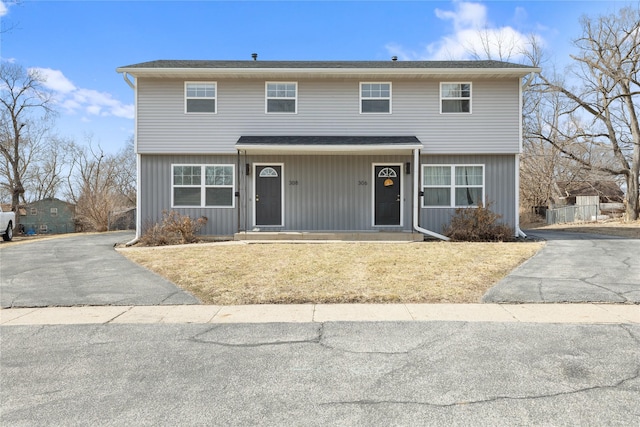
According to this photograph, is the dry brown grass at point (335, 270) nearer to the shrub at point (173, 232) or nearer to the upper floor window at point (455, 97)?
the shrub at point (173, 232)

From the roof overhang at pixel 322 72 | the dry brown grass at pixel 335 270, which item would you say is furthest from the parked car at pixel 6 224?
the dry brown grass at pixel 335 270

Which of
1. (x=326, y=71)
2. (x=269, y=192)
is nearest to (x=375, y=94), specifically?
(x=326, y=71)

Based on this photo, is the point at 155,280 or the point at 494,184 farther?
the point at 494,184

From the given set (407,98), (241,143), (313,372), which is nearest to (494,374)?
(313,372)

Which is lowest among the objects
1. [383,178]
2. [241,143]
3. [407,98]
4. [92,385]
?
[92,385]

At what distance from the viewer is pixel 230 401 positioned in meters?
2.93

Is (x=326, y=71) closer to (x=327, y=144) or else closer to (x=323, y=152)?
(x=327, y=144)

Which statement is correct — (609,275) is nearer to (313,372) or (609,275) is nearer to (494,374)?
(494,374)

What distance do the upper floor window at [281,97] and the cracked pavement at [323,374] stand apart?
33.0 ft

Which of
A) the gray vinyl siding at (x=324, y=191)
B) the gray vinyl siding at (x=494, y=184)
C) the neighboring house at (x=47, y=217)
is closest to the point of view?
the gray vinyl siding at (x=324, y=191)

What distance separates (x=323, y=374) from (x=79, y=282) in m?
5.84

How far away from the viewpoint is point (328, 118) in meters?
13.5

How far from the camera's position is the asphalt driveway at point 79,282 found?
19.6 ft

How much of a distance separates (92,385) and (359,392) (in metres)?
2.20
